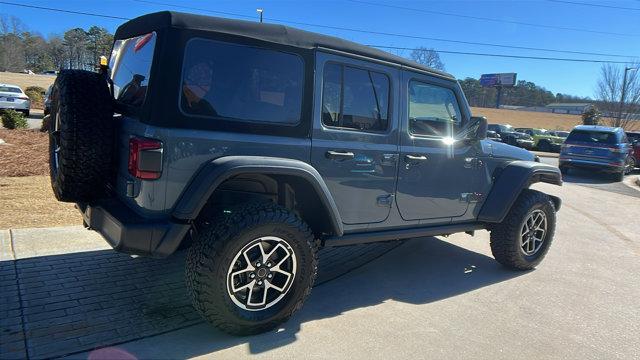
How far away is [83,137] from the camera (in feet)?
10.0

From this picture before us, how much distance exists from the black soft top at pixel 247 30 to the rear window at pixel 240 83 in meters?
0.09

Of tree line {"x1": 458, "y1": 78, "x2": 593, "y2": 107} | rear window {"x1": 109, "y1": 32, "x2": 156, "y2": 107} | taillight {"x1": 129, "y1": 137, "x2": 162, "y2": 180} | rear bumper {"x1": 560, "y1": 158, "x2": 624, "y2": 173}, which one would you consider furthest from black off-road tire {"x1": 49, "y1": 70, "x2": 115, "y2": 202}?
tree line {"x1": 458, "y1": 78, "x2": 593, "y2": 107}

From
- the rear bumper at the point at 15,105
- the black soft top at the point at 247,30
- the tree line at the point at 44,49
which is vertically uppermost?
the tree line at the point at 44,49

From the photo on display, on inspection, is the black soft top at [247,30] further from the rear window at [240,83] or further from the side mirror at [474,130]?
the side mirror at [474,130]

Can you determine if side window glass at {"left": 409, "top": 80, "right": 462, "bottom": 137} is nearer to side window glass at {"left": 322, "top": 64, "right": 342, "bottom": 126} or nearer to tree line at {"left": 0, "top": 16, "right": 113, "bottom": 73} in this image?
side window glass at {"left": 322, "top": 64, "right": 342, "bottom": 126}

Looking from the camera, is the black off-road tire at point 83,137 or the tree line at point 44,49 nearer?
the black off-road tire at point 83,137

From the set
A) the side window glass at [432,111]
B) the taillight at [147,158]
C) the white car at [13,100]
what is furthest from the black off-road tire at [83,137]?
the white car at [13,100]

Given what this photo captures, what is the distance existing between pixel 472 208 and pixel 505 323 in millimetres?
1242

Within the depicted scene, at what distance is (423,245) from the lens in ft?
19.3

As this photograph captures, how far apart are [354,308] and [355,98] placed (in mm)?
1698

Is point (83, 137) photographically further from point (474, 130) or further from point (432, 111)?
point (474, 130)

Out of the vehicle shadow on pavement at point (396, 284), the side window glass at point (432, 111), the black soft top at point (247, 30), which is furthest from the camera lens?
the side window glass at point (432, 111)

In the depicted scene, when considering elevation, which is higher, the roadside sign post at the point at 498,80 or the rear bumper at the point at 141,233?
the roadside sign post at the point at 498,80

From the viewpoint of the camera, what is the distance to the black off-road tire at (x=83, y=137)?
3.04 meters
